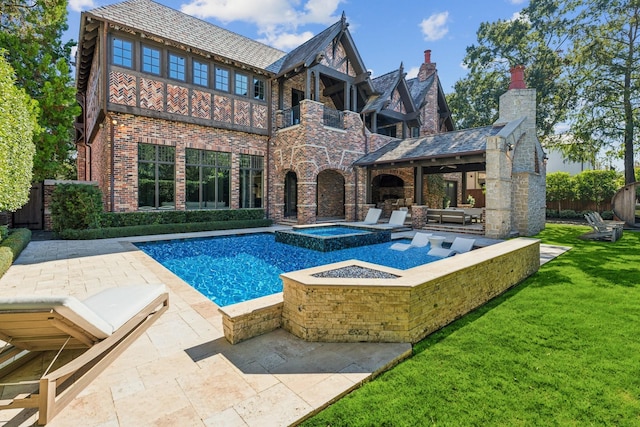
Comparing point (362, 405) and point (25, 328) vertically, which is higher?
point (25, 328)

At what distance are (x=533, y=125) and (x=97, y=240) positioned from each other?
19.3m

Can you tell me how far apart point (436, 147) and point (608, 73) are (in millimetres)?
14473

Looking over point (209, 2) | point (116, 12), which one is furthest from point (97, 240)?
point (209, 2)

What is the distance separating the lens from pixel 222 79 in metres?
15.4

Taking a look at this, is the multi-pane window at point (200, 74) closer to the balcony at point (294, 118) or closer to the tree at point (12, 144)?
the balcony at point (294, 118)

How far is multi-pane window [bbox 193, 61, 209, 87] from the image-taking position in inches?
571

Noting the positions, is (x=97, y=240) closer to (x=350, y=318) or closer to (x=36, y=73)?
(x=36, y=73)

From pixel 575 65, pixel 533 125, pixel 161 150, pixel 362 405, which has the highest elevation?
pixel 575 65

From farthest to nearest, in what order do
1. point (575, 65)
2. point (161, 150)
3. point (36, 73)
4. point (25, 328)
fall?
point (575, 65), point (36, 73), point (161, 150), point (25, 328)

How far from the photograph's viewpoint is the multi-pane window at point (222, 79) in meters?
15.3

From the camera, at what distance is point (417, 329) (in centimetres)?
392

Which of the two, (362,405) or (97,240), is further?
(97,240)

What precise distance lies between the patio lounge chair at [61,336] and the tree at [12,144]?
16.2 ft

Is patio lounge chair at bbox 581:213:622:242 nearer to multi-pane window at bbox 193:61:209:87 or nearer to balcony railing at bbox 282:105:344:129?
balcony railing at bbox 282:105:344:129
